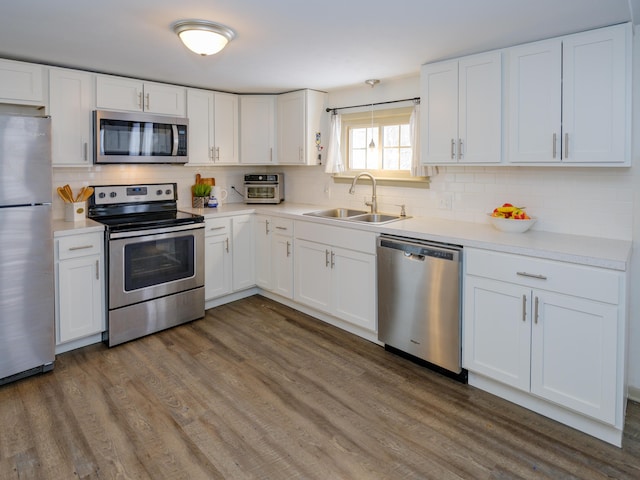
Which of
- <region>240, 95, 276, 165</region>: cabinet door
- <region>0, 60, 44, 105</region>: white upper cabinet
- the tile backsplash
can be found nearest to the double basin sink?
the tile backsplash

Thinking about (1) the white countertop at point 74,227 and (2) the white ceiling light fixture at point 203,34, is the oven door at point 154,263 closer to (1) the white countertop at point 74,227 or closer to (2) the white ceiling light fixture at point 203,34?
(1) the white countertop at point 74,227

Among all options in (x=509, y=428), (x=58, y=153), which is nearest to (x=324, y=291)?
(x=509, y=428)

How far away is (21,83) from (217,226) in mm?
1822

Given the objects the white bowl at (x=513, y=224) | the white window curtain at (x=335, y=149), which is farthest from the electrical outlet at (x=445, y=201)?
the white window curtain at (x=335, y=149)

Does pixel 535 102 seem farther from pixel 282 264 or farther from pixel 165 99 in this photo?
pixel 165 99

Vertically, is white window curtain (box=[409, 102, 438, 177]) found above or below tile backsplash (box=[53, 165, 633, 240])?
above

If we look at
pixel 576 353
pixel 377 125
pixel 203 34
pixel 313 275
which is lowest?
pixel 576 353

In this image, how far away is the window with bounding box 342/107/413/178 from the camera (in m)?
3.85

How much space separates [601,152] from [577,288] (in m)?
0.82

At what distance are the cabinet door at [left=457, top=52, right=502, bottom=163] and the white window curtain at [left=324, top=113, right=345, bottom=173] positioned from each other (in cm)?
147

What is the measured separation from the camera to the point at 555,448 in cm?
217

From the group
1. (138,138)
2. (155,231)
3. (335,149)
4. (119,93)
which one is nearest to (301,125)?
(335,149)

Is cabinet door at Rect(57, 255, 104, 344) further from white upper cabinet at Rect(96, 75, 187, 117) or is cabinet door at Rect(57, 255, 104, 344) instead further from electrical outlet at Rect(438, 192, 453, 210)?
electrical outlet at Rect(438, 192, 453, 210)

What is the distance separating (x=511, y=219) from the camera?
9.38 feet
